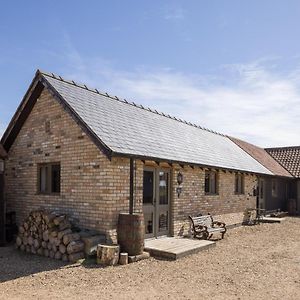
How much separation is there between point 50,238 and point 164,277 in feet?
11.3

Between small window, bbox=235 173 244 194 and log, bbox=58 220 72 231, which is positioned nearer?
log, bbox=58 220 72 231

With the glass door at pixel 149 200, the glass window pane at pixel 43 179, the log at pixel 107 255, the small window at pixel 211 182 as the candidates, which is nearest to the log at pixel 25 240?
the glass window pane at pixel 43 179

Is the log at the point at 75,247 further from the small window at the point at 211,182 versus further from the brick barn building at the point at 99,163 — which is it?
the small window at the point at 211,182

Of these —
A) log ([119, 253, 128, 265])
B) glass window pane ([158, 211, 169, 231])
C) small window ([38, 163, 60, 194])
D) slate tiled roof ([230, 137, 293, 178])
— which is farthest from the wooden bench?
slate tiled roof ([230, 137, 293, 178])

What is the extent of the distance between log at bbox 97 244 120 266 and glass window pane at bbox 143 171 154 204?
2.66m

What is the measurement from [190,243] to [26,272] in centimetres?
483

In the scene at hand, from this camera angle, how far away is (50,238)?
9.47m

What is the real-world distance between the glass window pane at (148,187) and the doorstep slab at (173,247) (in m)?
1.24

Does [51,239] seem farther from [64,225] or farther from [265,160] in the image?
[265,160]

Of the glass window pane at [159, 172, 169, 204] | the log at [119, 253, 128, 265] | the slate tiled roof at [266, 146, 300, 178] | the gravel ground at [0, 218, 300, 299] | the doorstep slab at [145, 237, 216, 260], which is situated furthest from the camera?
the slate tiled roof at [266, 146, 300, 178]

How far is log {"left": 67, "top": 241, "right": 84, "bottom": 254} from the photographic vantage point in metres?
8.91

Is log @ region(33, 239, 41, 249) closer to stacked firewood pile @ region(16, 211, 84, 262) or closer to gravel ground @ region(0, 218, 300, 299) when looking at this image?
stacked firewood pile @ region(16, 211, 84, 262)

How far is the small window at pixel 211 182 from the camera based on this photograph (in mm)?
14679

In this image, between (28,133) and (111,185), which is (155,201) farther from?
(28,133)
